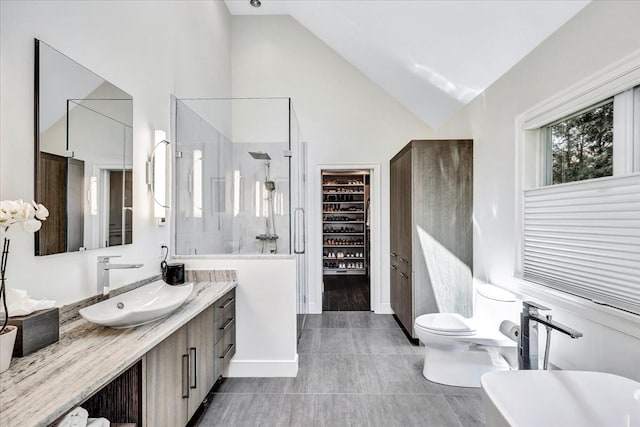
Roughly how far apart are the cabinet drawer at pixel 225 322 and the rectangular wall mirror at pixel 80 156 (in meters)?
0.80

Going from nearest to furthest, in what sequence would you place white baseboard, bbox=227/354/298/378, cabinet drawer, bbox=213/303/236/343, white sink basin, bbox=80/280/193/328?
white sink basin, bbox=80/280/193/328, cabinet drawer, bbox=213/303/236/343, white baseboard, bbox=227/354/298/378

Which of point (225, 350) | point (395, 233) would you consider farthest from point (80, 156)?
point (395, 233)

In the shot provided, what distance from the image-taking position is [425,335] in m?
2.66

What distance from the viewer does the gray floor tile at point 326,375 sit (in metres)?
2.59

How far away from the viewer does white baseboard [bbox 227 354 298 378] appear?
110 inches

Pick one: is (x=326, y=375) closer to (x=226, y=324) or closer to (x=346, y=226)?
(x=226, y=324)

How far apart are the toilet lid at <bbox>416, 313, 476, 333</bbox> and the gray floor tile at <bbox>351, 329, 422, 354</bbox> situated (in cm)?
62

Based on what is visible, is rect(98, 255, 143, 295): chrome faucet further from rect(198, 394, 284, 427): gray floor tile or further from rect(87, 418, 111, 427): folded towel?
rect(198, 394, 284, 427): gray floor tile

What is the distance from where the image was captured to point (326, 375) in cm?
281

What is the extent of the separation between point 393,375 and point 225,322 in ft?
4.70

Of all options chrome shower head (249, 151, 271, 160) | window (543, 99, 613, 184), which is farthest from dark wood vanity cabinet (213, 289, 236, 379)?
window (543, 99, 613, 184)

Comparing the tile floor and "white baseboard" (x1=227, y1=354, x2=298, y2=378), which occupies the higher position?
"white baseboard" (x1=227, y1=354, x2=298, y2=378)

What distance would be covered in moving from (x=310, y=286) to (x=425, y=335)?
215cm

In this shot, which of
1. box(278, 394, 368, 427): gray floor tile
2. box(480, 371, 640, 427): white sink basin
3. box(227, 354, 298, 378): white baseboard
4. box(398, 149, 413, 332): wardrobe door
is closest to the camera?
box(480, 371, 640, 427): white sink basin
